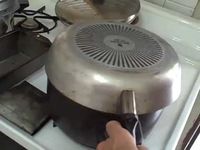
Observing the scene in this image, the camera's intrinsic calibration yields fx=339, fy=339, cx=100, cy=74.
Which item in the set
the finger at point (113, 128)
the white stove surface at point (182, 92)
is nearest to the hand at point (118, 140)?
the finger at point (113, 128)

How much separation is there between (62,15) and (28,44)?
0.11 m

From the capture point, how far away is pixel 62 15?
753mm

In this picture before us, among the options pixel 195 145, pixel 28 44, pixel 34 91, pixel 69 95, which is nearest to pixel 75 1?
pixel 28 44

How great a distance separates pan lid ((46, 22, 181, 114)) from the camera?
46 centimetres

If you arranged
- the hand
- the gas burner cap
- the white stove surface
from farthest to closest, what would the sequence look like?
→ the gas burner cap
the white stove surface
the hand

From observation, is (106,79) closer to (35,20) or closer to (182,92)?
(182,92)

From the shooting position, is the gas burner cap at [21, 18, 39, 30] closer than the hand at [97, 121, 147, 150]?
No

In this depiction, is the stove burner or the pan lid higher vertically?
the pan lid

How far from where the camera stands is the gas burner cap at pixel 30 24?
2.47 feet

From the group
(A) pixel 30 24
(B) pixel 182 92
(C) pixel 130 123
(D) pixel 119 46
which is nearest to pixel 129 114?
(C) pixel 130 123

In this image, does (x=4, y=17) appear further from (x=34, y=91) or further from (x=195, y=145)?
(x=195, y=145)

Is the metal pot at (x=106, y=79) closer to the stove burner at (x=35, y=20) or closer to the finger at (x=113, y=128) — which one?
the finger at (x=113, y=128)

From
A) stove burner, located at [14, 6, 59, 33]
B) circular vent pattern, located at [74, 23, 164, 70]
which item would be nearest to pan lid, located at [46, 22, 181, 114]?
→ circular vent pattern, located at [74, 23, 164, 70]

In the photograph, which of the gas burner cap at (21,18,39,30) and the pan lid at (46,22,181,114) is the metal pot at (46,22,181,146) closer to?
the pan lid at (46,22,181,114)
